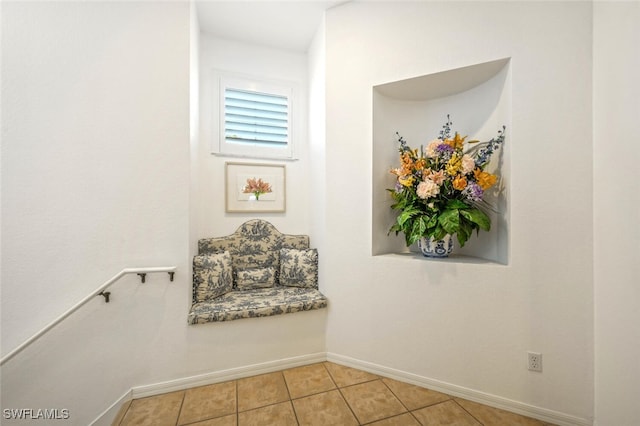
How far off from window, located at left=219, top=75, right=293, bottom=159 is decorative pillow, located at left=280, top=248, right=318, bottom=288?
1031 mm

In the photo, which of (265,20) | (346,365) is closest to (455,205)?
(346,365)

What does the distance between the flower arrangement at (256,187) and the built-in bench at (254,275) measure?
0.94ft

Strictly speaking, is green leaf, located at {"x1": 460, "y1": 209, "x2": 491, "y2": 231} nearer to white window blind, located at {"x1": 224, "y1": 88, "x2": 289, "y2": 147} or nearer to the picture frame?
the picture frame

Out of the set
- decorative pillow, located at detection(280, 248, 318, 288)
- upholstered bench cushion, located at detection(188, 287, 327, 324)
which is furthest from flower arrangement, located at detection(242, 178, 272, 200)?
upholstered bench cushion, located at detection(188, 287, 327, 324)

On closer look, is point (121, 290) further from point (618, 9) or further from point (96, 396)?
point (618, 9)

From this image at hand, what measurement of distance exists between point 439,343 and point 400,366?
340 millimetres

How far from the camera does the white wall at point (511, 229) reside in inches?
54.2

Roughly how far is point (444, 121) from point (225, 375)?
2628 mm

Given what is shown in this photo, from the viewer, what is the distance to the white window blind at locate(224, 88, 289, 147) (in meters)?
2.42

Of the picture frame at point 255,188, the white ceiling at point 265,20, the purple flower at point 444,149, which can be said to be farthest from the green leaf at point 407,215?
the white ceiling at point 265,20

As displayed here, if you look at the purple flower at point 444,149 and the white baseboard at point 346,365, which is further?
the purple flower at point 444,149

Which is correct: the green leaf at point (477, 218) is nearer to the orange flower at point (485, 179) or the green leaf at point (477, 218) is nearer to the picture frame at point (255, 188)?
the orange flower at point (485, 179)

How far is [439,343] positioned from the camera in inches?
65.4

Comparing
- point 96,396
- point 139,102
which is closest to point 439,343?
point 96,396
